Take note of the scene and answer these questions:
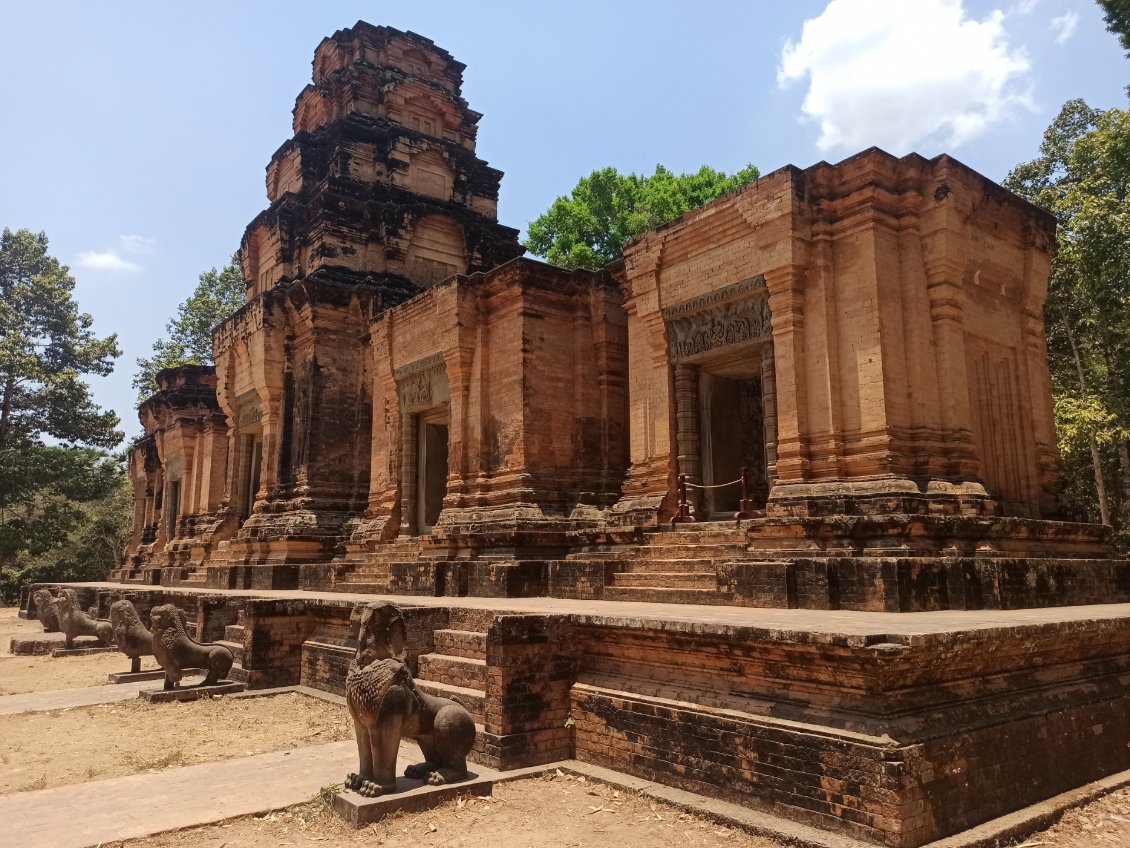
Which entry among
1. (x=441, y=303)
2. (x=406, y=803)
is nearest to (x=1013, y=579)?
(x=406, y=803)

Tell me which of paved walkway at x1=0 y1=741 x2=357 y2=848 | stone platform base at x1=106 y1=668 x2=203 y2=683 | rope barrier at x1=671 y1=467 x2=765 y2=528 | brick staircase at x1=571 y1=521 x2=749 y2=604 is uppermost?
rope barrier at x1=671 y1=467 x2=765 y2=528

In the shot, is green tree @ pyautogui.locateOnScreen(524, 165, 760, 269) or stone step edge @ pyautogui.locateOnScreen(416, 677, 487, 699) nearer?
stone step edge @ pyautogui.locateOnScreen(416, 677, 487, 699)

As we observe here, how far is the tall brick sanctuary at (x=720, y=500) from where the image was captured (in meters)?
5.43

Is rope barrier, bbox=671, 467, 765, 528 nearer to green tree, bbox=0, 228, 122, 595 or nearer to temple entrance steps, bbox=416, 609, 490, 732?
temple entrance steps, bbox=416, 609, 490, 732

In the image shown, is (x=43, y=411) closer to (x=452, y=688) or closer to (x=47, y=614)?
(x=47, y=614)

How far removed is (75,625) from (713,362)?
14.4 metres

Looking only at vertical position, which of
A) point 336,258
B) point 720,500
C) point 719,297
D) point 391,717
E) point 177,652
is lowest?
point 177,652

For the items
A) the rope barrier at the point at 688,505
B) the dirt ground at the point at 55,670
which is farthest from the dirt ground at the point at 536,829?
the dirt ground at the point at 55,670

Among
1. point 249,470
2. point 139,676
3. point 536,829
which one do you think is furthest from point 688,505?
point 249,470

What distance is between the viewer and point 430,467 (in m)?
16.7

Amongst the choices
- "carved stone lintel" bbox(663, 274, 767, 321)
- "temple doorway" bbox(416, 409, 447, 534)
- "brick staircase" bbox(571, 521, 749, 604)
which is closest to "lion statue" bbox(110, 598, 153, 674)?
"temple doorway" bbox(416, 409, 447, 534)

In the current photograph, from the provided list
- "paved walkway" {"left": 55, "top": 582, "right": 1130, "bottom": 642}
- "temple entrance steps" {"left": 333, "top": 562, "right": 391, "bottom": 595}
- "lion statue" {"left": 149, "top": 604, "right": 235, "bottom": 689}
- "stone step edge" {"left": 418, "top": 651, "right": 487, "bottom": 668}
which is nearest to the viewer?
"paved walkway" {"left": 55, "top": 582, "right": 1130, "bottom": 642}

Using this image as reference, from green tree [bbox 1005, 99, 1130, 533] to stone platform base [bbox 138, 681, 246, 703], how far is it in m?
16.6

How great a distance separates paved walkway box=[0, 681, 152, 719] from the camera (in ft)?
33.8
